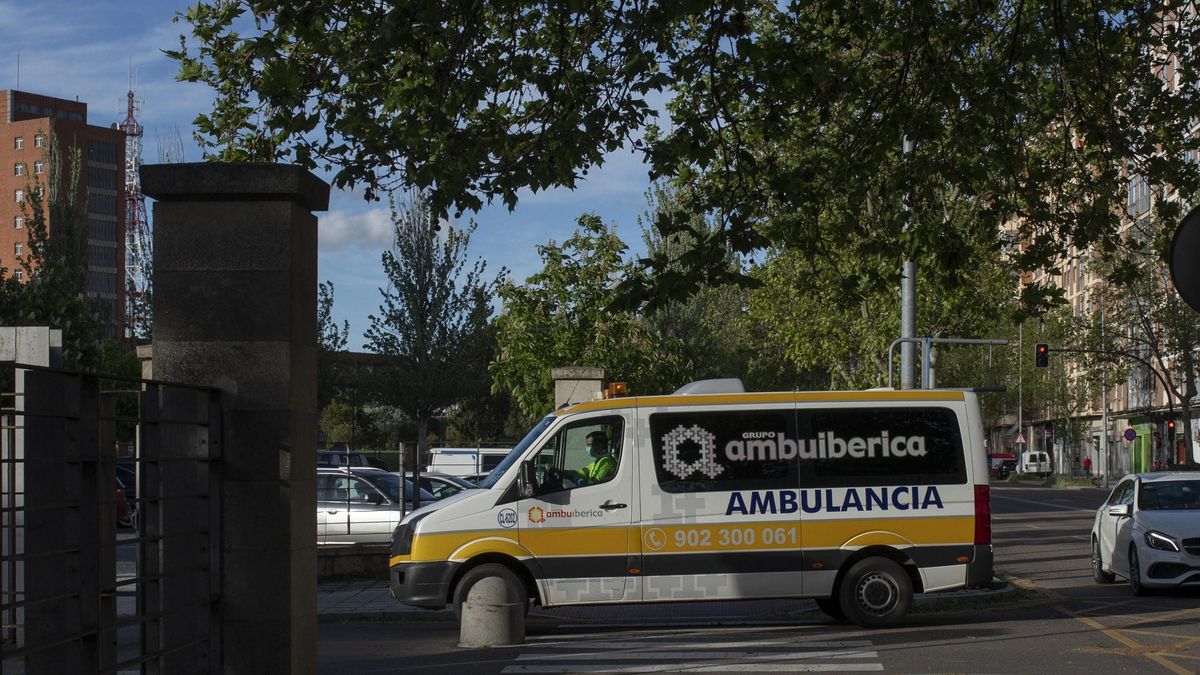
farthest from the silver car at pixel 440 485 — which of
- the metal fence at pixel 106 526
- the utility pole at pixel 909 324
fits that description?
the metal fence at pixel 106 526

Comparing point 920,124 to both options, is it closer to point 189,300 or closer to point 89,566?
point 189,300

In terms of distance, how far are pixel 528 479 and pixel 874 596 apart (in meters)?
3.70

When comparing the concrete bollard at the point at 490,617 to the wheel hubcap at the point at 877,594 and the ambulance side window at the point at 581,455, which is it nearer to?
the ambulance side window at the point at 581,455

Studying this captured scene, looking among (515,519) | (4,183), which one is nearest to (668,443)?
(515,519)

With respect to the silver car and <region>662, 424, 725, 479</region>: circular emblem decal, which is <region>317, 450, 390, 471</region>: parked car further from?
<region>662, 424, 725, 479</region>: circular emblem decal

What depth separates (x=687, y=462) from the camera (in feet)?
46.1

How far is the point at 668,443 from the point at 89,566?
30.2 ft

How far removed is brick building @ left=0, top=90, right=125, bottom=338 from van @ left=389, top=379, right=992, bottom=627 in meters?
96.6

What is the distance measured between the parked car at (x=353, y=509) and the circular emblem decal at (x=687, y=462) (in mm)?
8226

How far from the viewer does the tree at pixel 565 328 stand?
30969mm

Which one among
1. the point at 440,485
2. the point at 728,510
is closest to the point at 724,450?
the point at 728,510

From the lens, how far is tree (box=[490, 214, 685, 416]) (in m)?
31.0

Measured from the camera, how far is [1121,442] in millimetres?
85625

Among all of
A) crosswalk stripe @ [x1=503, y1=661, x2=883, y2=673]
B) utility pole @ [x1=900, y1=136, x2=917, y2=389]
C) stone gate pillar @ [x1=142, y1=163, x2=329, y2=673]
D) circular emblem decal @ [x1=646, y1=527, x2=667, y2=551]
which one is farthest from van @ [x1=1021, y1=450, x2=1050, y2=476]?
stone gate pillar @ [x1=142, y1=163, x2=329, y2=673]
